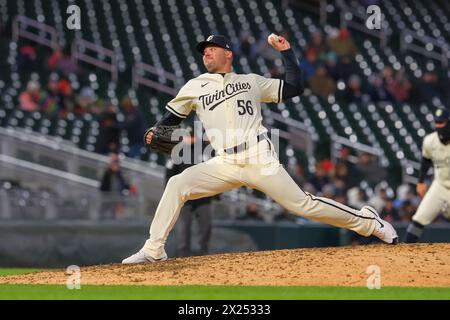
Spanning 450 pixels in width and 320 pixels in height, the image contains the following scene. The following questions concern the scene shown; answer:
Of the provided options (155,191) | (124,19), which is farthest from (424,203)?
(124,19)

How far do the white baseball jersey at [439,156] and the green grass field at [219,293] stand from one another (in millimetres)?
3957

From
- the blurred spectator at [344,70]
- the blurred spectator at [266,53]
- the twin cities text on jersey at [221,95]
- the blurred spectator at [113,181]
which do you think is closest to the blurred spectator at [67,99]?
the blurred spectator at [113,181]

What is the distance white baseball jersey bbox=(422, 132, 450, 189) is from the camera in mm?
12500

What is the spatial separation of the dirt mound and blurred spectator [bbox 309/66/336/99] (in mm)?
12348

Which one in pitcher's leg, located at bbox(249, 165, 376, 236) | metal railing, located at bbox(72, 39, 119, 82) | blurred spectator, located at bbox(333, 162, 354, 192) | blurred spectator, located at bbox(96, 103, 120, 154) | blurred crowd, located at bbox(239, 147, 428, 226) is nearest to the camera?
pitcher's leg, located at bbox(249, 165, 376, 236)

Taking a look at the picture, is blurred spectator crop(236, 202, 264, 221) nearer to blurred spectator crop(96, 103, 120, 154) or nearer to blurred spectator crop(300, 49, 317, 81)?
blurred spectator crop(96, 103, 120, 154)

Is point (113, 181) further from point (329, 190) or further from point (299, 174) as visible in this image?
point (329, 190)

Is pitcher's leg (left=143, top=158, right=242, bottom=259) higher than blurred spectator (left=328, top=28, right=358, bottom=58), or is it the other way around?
blurred spectator (left=328, top=28, right=358, bottom=58)

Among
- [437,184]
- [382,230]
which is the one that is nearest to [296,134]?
[437,184]

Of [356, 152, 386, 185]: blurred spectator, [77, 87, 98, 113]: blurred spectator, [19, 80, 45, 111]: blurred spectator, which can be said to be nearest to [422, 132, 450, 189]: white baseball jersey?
[356, 152, 386, 185]: blurred spectator

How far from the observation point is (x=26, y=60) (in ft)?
68.7

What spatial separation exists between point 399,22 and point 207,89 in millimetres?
17723

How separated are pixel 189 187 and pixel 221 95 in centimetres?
Answer: 79

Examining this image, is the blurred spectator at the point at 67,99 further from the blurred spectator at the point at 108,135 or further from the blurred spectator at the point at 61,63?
the blurred spectator at the point at 108,135
